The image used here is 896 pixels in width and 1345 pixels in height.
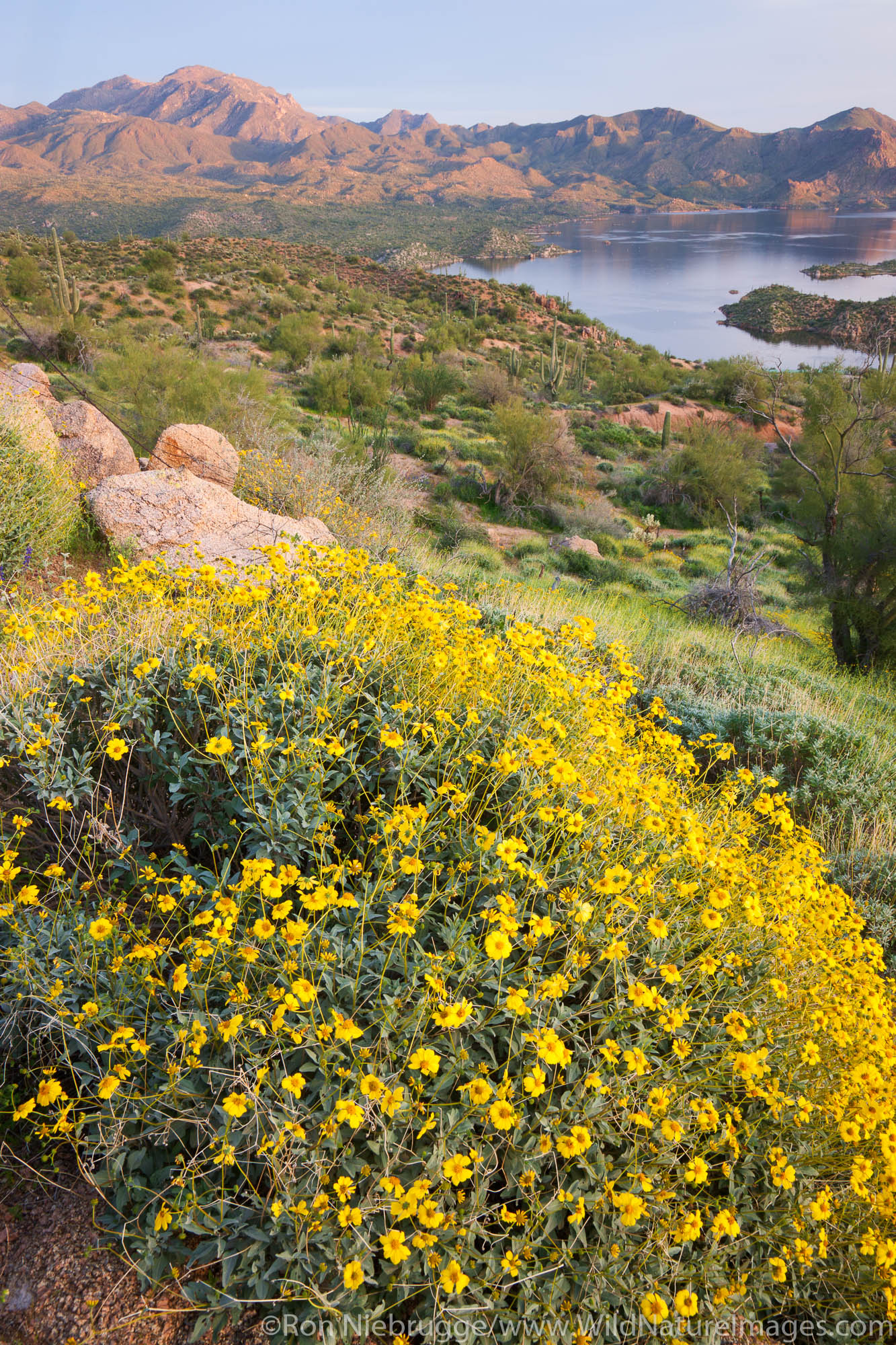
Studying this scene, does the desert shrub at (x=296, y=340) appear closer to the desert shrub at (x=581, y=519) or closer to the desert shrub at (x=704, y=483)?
the desert shrub at (x=581, y=519)

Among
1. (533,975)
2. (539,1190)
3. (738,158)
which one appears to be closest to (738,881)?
(533,975)

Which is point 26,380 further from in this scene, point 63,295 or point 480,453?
point 63,295

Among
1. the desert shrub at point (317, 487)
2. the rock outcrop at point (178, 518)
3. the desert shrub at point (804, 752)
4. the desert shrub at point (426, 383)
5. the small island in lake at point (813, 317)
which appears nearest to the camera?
the desert shrub at point (804, 752)

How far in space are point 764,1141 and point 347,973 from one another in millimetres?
1334

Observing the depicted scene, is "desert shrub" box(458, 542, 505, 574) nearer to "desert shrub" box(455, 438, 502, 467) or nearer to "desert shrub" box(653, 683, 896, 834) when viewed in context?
"desert shrub" box(653, 683, 896, 834)

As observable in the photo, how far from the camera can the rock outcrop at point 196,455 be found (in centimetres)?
810

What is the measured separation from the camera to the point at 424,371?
79.9 feet

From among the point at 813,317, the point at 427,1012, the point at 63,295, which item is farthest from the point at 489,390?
the point at 813,317

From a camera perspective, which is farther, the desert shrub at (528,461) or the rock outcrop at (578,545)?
the desert shrub at (528,461)

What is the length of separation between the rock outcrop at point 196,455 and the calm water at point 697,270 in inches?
1231

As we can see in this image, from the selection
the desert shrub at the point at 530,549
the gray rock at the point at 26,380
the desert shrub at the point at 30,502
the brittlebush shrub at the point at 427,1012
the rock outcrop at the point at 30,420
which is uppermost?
the gray rock at the point at 26,380

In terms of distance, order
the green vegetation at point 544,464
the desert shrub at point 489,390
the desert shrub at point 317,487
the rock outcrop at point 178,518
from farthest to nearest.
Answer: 1. the desert shrub at point 489,390
2. the desert shrub at point 317,487
3. the green vegetation at point 544,464
4. the rock outcrop at point 178,518

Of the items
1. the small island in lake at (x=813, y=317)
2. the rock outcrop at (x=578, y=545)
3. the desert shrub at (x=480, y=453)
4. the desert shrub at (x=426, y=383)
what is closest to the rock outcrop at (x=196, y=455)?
the rock outcrop at (x=578, y=545)

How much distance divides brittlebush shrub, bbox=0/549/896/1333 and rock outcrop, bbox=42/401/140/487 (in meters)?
5.63
